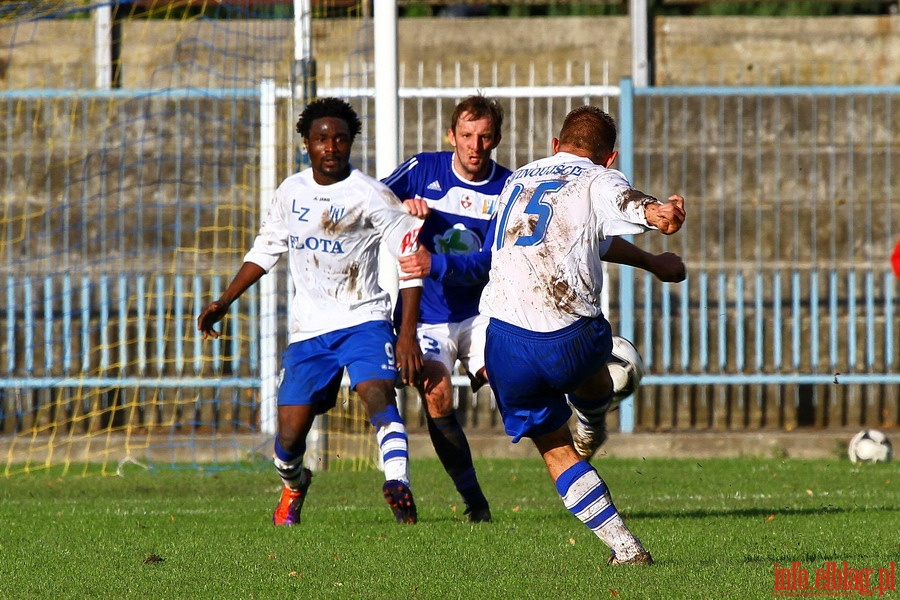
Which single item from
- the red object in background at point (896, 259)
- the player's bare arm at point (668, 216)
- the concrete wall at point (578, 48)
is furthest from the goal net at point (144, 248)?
the player's bare arm at point (668, 216)

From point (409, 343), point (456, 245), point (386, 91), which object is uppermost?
point (386, 91)

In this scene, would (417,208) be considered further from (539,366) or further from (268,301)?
(268,301)

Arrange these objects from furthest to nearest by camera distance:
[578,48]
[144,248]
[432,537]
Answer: [578,48] < [144,248] < [432,537]

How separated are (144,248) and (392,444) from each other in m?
6.29

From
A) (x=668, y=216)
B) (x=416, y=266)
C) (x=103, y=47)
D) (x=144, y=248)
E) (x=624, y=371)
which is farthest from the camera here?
(x=103, y=47)

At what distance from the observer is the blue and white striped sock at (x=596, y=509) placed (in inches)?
211

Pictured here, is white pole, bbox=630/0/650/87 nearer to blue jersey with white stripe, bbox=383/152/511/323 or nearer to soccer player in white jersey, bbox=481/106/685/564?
blue jersey with white stripe, bbox=383/152/511/323

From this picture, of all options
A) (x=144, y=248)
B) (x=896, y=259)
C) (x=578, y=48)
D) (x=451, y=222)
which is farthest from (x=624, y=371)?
(x=578, y=48)

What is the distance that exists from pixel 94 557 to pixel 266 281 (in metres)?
5.49

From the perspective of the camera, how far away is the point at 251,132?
12.4 meters

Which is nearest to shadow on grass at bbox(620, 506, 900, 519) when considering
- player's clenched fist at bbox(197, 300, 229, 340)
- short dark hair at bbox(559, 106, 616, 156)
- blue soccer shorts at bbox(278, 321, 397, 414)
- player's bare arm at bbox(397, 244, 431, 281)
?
blue soccer shorts at bbox(278, 321, 397, 414)

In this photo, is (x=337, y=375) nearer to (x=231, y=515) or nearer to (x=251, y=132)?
(x=231, y=515)

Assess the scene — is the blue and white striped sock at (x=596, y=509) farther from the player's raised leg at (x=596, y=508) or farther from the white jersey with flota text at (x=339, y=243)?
the white jersey with flota text at (x=339, y=243)

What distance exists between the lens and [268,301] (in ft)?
37.2
